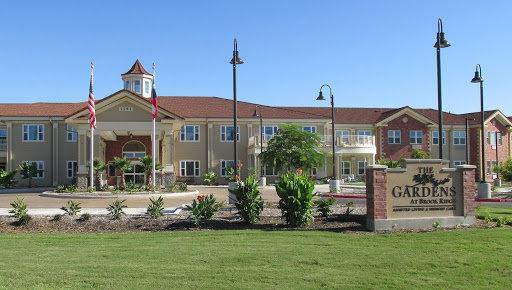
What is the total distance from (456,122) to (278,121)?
61.4ft

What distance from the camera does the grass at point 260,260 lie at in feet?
26.7

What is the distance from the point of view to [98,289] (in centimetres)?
772

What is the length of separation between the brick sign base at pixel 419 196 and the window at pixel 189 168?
1411 inches

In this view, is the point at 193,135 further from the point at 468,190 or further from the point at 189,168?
the point at 468,190

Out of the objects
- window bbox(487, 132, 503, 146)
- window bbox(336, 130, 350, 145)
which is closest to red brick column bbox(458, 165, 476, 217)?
window bbox(336, 130, 350, 145)

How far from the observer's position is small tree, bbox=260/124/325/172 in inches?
1684

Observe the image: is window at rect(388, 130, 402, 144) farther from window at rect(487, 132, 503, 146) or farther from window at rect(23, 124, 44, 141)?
window at rect(23, 124, 44, 141)

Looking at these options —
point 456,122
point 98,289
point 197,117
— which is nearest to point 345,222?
point 98,289

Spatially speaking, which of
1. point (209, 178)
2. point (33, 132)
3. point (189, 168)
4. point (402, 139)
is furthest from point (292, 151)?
point (33, 132)

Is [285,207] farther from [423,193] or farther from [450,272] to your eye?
[450,272]

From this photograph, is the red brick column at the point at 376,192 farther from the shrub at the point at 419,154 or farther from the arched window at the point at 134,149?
the shrub at the point at 419,154

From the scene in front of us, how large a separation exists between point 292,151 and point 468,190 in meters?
29.2

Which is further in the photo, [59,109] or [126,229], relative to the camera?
[59,109]

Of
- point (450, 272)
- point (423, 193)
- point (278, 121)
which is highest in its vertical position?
point (278, 121)
